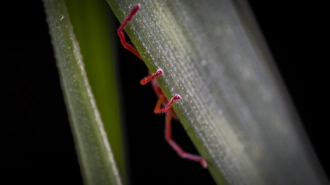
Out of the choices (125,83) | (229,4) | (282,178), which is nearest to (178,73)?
(229,4)

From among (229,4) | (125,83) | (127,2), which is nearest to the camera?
(127,2)

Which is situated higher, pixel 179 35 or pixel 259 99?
pixel 179 35

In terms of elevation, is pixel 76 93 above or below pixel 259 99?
above

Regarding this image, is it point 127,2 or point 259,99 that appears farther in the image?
point 259,99

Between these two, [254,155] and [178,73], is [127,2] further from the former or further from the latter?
[254,155]

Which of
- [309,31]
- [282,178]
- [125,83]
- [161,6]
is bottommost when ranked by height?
[282,178]

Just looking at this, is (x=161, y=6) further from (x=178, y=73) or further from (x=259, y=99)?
(x=259, y=99)

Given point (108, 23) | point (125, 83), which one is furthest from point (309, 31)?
point (108, 23)

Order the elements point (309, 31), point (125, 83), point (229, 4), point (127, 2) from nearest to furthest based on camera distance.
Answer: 1. point (127, 2)
2. point (229, 4)
3. point (309, 31)
4. point (125, 83)

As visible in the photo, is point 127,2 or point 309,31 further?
point 309,31
